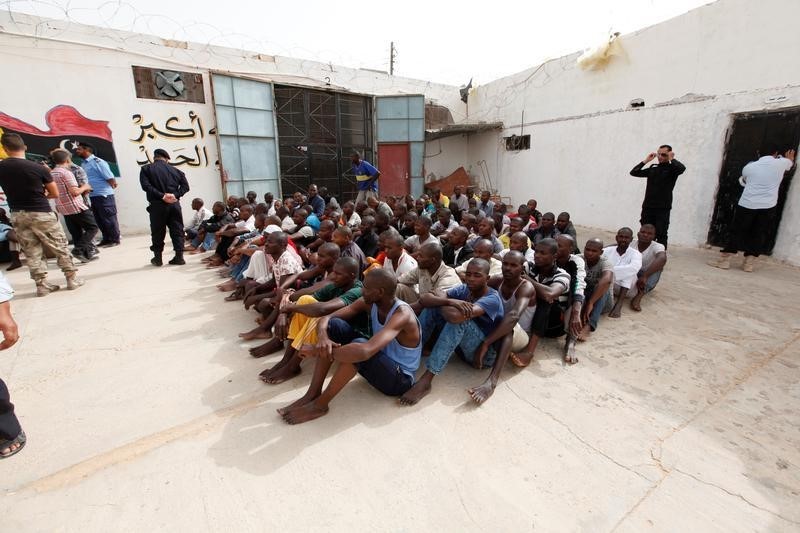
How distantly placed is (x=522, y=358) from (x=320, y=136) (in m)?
8.50

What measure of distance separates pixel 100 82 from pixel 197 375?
23.9ft

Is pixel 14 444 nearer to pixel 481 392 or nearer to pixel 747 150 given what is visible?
pixel 481 392

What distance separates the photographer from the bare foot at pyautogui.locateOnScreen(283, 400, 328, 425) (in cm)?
208

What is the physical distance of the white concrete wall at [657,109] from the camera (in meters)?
5.18

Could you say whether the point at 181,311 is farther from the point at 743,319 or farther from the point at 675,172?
the point at 675,172

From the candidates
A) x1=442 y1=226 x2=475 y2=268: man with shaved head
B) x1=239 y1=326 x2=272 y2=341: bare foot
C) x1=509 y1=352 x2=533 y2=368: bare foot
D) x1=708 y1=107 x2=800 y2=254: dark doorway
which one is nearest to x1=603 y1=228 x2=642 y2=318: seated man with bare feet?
x1=442 y1=226 x2=475 y2=268: man with shaved head

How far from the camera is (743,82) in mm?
5422

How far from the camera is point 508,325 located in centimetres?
243

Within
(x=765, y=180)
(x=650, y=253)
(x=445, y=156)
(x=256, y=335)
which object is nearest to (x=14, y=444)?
(x=256, y=335)

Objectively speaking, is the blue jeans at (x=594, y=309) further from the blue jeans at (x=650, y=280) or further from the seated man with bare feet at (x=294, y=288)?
the seated man with bare feet at (x=294, y=288)

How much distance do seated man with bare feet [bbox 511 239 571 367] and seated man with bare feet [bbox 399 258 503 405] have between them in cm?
35

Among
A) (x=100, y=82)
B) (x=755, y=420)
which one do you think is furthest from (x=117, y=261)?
(x=755, y=420)

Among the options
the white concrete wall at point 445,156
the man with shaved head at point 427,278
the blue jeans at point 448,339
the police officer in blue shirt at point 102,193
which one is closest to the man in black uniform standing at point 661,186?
the man with shaved head at point 427,278

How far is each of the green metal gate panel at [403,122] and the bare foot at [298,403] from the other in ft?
28.7
